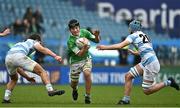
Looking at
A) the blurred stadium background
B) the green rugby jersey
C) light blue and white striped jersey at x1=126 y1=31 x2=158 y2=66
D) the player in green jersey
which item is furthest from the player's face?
the blurred stadium background

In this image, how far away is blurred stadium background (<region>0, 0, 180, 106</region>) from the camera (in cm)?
3266

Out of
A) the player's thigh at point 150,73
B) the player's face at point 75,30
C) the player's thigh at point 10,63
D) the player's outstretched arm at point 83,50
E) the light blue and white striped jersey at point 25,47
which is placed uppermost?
the player's face at point 75,30

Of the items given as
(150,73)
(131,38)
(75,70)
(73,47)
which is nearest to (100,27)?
(75,70)

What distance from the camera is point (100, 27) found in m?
39.3

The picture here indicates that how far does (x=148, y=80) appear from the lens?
19.2 meters

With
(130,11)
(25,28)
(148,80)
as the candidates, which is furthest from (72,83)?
(130,11)

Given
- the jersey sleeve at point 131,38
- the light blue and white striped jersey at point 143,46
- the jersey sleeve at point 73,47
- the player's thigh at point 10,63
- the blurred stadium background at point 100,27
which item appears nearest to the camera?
the jersey sleeve at point 131,38

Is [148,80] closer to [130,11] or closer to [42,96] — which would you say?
[42,96]

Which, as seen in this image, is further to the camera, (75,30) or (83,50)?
(75,30)

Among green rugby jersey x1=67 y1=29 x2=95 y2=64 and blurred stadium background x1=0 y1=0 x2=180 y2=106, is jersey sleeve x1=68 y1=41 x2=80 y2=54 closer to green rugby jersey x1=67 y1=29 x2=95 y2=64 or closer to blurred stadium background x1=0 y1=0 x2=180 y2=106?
green rugby jersey x1=67 y1=29 x2=95 y2=64

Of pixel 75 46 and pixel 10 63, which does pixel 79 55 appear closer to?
pixel 75 46

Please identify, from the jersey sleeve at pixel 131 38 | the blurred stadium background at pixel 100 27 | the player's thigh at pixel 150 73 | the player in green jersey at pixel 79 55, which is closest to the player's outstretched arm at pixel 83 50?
the player in green jersey at pixel 79 55

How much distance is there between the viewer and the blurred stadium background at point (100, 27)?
3266 centimetres

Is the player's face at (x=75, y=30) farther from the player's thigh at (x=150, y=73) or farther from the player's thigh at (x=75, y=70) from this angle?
the player's thigh at (x=150, y=73)
